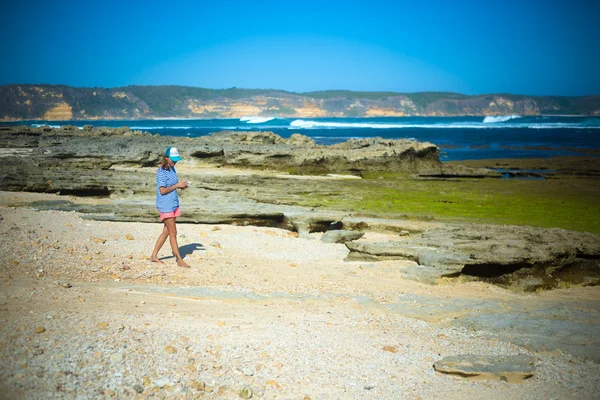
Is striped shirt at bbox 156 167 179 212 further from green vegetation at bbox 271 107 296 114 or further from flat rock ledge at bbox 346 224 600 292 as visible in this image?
green vegetation at bbox 271 107 296 114

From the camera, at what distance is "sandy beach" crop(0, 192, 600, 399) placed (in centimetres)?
416

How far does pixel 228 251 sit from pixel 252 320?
12.7 feet

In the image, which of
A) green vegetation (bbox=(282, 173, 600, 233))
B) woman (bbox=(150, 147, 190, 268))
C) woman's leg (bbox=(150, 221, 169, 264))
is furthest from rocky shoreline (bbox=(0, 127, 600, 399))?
green vegetation (bbox=(282, 173, 600, 233))

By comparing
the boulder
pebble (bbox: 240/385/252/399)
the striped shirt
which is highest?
the striped shirt

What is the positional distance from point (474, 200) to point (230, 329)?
12945 mm

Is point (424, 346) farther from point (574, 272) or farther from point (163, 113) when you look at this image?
point (163, 113)

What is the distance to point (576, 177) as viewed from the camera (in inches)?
919

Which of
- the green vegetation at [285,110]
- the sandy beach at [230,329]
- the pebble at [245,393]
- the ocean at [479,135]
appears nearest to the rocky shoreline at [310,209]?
the sandy beach at [230,329]

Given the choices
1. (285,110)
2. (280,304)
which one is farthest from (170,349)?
(285,110)

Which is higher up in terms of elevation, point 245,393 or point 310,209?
point 310,209

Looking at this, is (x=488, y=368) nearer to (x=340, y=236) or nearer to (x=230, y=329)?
(x=230, y=329)

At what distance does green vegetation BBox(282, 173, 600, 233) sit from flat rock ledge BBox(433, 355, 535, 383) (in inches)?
326

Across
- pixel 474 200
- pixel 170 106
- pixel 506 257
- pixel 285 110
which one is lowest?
pixel 474 200

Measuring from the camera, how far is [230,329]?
5.43 metres
